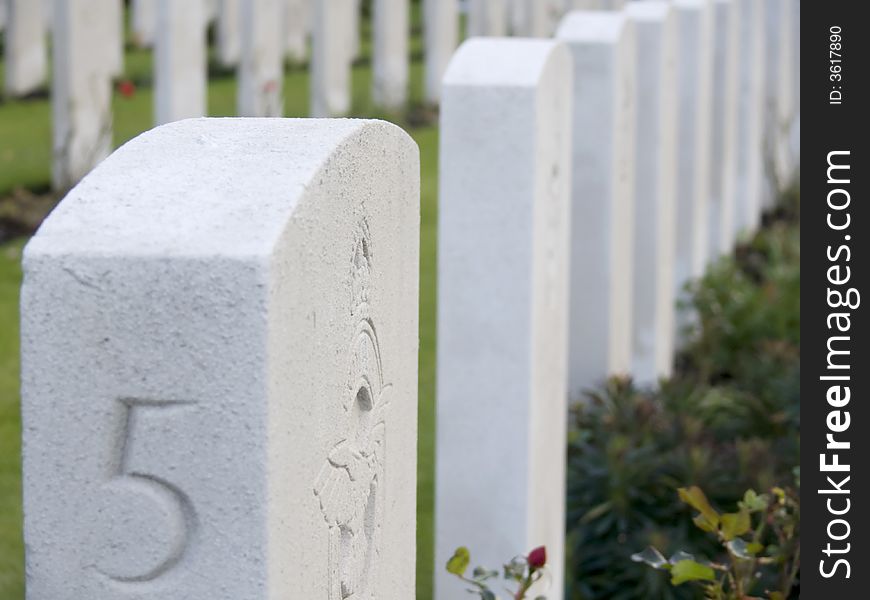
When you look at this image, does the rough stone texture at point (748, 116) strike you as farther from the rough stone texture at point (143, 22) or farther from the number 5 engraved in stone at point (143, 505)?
the number 5 engraved in stone at point (143, 505)

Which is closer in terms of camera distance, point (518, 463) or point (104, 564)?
point (104, 564)

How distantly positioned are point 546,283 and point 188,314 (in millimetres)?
2028

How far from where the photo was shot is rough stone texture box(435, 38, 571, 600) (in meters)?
3.15

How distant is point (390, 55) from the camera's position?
892 centimetres

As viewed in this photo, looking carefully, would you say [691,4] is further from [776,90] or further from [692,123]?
[776,90]

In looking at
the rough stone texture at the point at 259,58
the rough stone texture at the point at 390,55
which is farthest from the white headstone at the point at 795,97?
the rough stone texture at the point at 259,58

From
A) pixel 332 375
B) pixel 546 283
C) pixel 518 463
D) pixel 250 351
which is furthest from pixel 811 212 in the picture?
pixel 250 351

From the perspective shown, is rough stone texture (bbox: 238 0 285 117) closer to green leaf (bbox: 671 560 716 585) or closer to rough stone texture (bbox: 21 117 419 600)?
green leaf (bbox: 671 560 716 585)

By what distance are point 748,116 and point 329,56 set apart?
2500mm

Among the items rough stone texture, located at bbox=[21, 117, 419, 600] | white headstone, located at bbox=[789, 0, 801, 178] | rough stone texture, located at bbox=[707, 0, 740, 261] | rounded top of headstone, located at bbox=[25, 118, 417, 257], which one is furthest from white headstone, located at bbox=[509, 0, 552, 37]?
rough stone texture, located at bbox=[21, 117, 419, 600]

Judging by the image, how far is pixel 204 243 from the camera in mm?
1419

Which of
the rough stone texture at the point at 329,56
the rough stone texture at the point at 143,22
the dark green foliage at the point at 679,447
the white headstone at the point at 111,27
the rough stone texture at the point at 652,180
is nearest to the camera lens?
the dark green foliage at the point at 679,447

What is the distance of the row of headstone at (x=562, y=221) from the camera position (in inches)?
124

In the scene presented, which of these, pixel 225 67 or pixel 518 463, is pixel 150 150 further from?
pixel 225 67
